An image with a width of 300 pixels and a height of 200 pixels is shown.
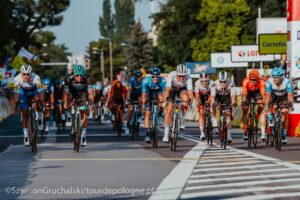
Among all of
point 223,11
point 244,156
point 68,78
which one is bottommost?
point 244,156

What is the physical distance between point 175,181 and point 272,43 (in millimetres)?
23214

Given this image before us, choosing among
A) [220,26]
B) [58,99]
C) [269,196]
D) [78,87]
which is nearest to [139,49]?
[220,26]

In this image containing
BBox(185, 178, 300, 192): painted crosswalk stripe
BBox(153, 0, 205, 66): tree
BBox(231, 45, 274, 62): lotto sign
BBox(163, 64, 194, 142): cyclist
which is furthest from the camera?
BBox(153, 0, 205, 66): tree

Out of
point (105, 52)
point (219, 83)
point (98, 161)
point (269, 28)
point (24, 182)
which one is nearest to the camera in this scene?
point (24, 182)

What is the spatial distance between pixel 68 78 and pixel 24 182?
7.60m

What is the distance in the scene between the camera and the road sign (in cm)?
3594

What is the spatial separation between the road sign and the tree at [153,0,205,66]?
64.4 metres

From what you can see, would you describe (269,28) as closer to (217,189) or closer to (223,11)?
(217,189)

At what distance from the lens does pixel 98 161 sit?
17781 mm

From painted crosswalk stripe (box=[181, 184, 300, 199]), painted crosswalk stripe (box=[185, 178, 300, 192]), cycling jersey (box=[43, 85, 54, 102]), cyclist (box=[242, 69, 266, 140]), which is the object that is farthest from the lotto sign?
painted crosswalk stripe (box=[181, 184, 300, 199])

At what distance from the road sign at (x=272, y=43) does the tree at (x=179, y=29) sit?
64434mm

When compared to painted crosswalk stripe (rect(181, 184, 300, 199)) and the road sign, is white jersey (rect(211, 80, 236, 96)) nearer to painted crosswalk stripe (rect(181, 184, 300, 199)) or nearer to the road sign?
painted crosswalk stripe (rect(181, 184, 300, 199))

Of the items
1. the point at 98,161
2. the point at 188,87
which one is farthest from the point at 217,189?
the point at 188,87

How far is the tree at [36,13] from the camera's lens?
8331 centimetres
